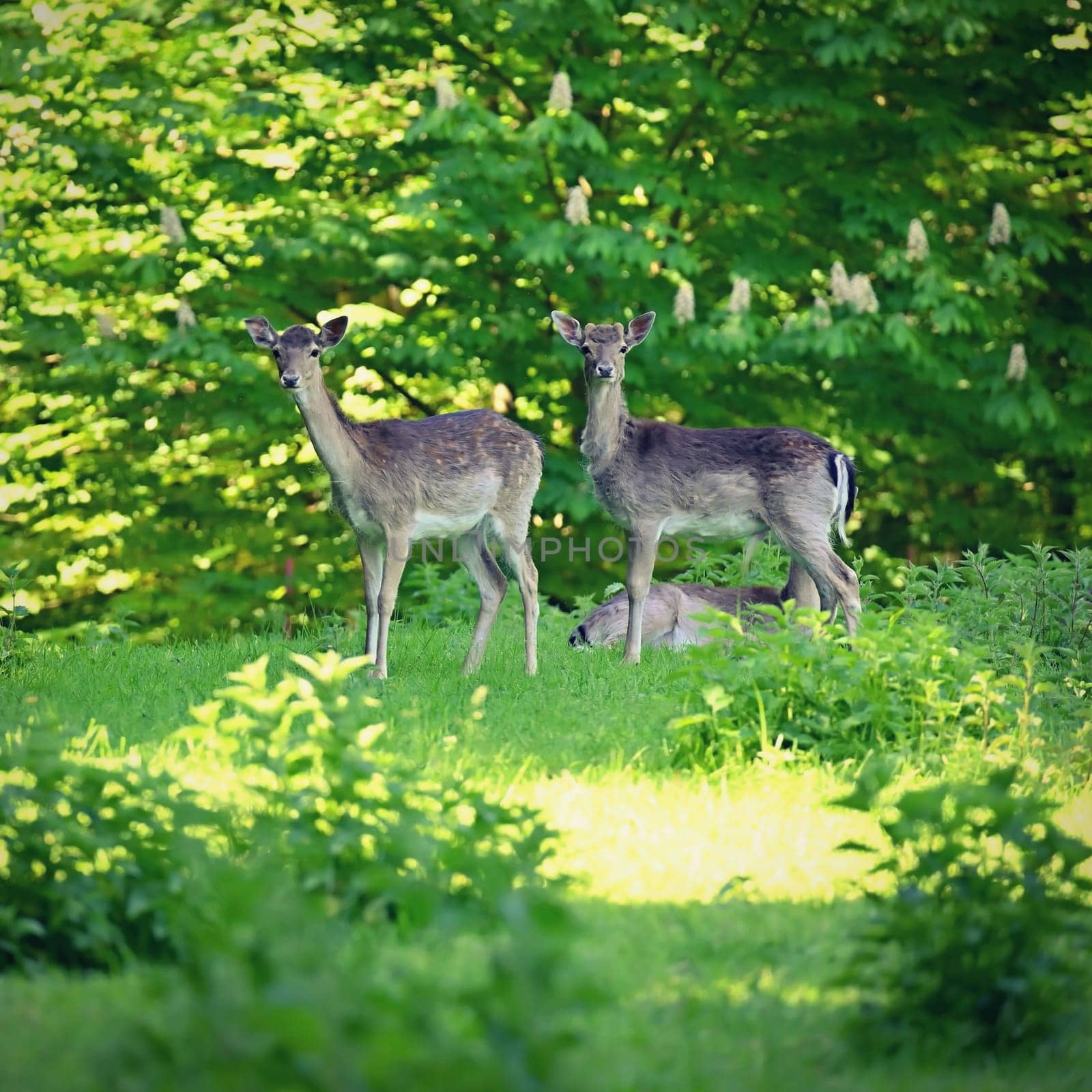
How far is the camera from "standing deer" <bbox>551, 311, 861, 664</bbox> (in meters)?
9.34

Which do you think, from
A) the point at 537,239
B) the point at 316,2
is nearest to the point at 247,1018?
the point at 537,239

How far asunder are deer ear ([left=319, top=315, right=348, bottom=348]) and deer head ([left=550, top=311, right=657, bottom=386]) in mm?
1339

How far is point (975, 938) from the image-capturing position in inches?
135

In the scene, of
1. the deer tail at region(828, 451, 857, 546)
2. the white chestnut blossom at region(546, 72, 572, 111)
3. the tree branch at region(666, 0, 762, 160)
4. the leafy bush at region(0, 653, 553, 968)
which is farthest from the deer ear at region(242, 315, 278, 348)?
the tree branch at region(666, 0, 762, 160)

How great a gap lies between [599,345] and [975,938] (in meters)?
6.45

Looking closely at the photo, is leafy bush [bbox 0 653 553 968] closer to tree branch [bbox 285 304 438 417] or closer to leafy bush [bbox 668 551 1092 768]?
leafy bush [bbox 668 551 1092 768]

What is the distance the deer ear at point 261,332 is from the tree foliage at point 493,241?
139 inches

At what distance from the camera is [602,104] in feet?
47.8

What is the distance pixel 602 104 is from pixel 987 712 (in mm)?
9862

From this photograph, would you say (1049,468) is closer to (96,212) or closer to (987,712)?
(96,212)

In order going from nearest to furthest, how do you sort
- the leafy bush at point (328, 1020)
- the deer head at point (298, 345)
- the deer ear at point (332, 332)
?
the leafy bush at point (328, 1020) → the deer head at point (298, 345) → the deer ear at point (332, 332)

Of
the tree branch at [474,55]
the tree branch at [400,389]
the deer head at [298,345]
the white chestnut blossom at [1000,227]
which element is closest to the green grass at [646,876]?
the deer head at [298,345]

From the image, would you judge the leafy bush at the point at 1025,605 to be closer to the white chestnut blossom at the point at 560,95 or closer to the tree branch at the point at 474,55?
the white chestnut blossom at the point at 560,95

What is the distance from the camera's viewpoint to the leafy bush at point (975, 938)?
341 centimetres
